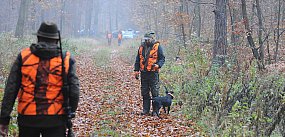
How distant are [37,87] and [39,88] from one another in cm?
2

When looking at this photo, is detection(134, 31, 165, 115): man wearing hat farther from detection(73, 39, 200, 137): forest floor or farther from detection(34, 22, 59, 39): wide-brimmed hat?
detection(34, 22, 59, 39): wide-brimmed hat

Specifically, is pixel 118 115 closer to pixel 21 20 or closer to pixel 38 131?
pixel 38 131

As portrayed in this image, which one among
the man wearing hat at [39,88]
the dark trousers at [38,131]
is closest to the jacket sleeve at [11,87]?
the man wearing hat at [39,88]

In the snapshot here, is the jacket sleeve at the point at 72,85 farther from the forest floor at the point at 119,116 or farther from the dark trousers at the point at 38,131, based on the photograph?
the forest floor at the point at 119,116

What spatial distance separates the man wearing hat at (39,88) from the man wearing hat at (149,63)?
554cm

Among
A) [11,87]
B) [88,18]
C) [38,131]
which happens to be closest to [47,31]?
[11,87]

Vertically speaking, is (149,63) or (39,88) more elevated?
(39,88)

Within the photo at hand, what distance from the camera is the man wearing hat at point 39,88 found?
3975mm

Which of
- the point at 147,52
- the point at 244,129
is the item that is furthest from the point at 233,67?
the point at 244,129

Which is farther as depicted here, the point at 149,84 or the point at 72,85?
the point at 149,84

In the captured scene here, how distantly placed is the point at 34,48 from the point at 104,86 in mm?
10881

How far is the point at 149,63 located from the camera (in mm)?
9594

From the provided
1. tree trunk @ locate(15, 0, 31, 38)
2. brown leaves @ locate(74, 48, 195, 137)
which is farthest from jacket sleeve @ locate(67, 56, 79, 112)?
tree trunk @ locate(15, 0, 31, 38)

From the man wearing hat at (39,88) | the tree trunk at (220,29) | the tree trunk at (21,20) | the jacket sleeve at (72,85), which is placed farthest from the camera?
the tree trunk at (21,20)
